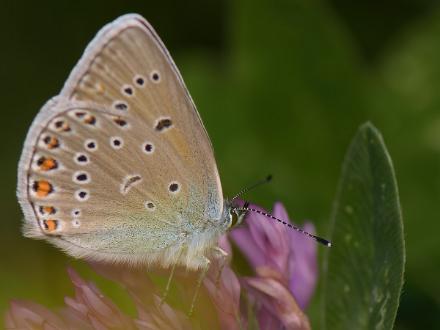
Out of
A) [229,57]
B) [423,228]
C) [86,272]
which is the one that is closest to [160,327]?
[86,272]

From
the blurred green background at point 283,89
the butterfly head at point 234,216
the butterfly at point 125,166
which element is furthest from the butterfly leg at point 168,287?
the blurred green background at point 283,89

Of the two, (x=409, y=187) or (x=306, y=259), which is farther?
(x=409, y=187)

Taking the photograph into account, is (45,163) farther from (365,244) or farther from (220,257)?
(365,244)

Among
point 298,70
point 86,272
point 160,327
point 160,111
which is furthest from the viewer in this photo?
point 298,70

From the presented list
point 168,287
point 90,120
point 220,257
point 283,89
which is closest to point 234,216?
point 220,257

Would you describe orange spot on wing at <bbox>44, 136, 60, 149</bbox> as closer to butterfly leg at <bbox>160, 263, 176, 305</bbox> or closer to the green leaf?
butterfly leg at <bbox>160, 263, 176, 305</bbox>

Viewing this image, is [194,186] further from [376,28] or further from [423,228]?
[376,28]

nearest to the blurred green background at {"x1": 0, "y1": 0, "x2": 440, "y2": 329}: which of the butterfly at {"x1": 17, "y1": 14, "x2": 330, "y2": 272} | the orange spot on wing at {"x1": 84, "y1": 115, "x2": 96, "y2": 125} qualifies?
the butterfly at {"x1": 17, "y1": 14, "x2": 330, "y2": 272}

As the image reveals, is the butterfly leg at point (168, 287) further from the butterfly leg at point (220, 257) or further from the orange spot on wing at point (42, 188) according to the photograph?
the orange spot on wing at point (42, 188)
